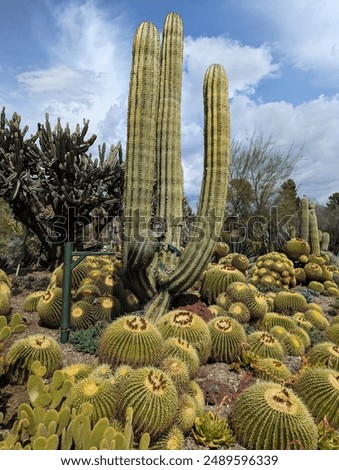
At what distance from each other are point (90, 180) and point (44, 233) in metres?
1.71

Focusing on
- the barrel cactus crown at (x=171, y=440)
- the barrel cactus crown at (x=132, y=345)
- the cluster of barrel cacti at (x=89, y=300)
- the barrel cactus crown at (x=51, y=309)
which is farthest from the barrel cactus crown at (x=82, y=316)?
the barrel cactus crown at (x=171, y=440)

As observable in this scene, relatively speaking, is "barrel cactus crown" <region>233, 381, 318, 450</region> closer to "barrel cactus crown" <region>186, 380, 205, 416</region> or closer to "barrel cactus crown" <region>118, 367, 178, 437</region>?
"barrel cactus crown" <region>186, 380, 205, 416</region>

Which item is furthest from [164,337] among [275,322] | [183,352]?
[275,322]

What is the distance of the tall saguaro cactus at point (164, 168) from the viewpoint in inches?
200

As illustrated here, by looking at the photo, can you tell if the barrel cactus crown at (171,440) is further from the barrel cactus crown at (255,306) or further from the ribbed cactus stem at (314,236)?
the ribbed cactus stem at (314,236)

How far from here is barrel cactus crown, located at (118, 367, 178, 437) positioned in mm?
2768

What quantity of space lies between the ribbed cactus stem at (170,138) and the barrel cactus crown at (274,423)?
3170 millimetres

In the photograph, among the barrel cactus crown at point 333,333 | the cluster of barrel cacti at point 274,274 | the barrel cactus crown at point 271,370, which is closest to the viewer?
the barrel cactus crown at point 271,370

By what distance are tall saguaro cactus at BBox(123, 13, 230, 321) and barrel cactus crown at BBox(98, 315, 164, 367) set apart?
1.26m

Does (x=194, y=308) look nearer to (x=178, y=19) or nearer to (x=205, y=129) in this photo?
(x=205, y=129)

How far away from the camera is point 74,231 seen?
964 centimetres

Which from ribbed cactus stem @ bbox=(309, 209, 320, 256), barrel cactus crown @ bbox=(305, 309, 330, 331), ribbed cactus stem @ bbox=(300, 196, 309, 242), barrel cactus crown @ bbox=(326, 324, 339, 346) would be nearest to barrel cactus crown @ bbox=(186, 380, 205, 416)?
barrel cactus crown @ bbox=(326, 324, 339, 346)

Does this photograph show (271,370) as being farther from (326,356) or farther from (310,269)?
(310,269)
